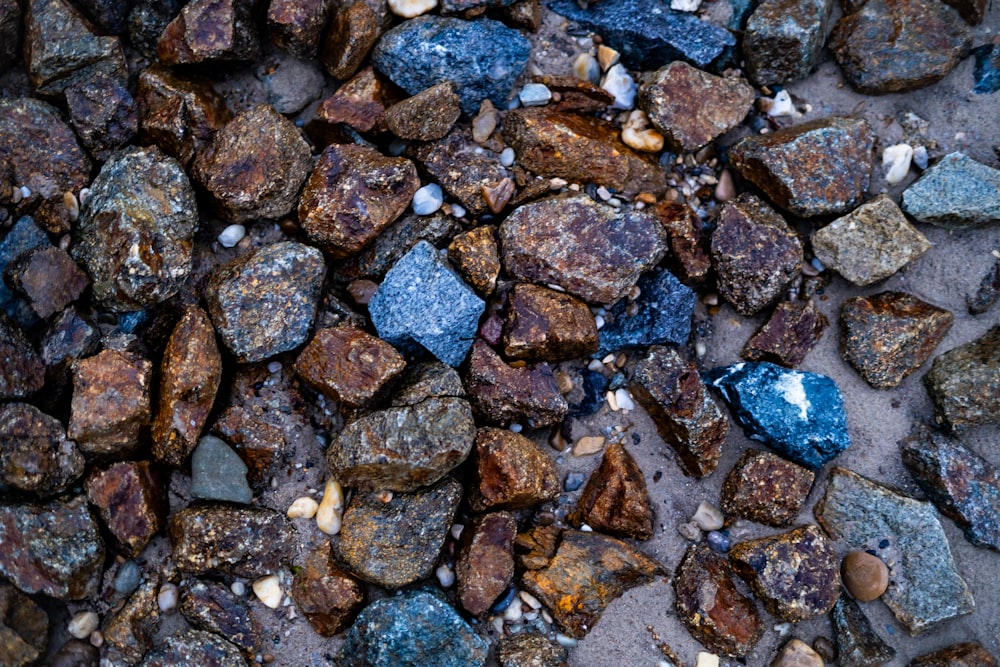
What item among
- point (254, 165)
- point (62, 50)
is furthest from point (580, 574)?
point (62, 50)

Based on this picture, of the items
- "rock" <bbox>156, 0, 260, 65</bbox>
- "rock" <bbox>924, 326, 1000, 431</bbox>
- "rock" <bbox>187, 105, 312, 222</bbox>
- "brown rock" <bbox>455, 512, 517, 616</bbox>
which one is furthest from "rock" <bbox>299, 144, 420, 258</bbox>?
"rock" <bbox>924, 326, 1000, 431</bbox>

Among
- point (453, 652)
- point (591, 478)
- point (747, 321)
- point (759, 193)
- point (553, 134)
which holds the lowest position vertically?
point (453, 652)

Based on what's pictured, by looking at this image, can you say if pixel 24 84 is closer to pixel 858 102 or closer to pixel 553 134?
pixel 553 134

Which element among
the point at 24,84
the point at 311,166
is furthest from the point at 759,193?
the point at 24,84

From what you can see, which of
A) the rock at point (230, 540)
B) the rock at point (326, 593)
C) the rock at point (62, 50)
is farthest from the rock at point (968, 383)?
the rock at point (62, 50)

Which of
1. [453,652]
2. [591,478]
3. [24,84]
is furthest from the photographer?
[24,84]
